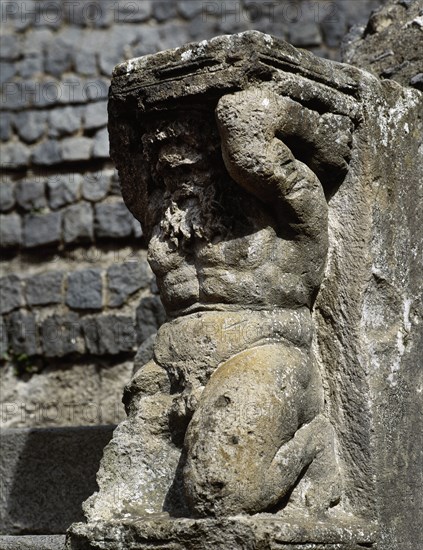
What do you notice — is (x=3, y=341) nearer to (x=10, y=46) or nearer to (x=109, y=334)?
(x=109, y=334)

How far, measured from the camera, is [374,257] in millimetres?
3201

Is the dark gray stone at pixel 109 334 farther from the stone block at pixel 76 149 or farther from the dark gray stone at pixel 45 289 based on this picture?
the stone block at pixel 76 149

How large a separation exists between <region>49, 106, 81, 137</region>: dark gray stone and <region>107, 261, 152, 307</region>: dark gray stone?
131 centimetres

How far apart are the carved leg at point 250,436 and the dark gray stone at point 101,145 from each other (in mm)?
5073

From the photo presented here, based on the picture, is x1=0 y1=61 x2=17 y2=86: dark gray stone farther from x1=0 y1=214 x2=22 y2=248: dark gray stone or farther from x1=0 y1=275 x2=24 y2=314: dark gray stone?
x1=0 y1=275 x2=24 y2=314: dark gray stone

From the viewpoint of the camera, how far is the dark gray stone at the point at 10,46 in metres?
8.19

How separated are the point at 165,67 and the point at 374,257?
837mm

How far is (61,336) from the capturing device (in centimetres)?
721

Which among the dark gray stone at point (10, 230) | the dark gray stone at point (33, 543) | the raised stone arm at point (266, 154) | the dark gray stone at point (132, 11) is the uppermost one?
the dark gray stone at point (132, 11)

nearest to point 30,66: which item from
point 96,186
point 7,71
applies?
point 7,71

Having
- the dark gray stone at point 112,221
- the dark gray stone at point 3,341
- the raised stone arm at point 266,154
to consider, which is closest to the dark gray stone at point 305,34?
the dark gray stone at point 112,221

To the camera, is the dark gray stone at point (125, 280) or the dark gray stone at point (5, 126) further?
the dark gray stone at point (5, 126)

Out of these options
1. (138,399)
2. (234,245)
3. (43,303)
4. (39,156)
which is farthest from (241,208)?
(39,156)

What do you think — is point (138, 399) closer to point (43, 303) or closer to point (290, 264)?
point (290, 264)
